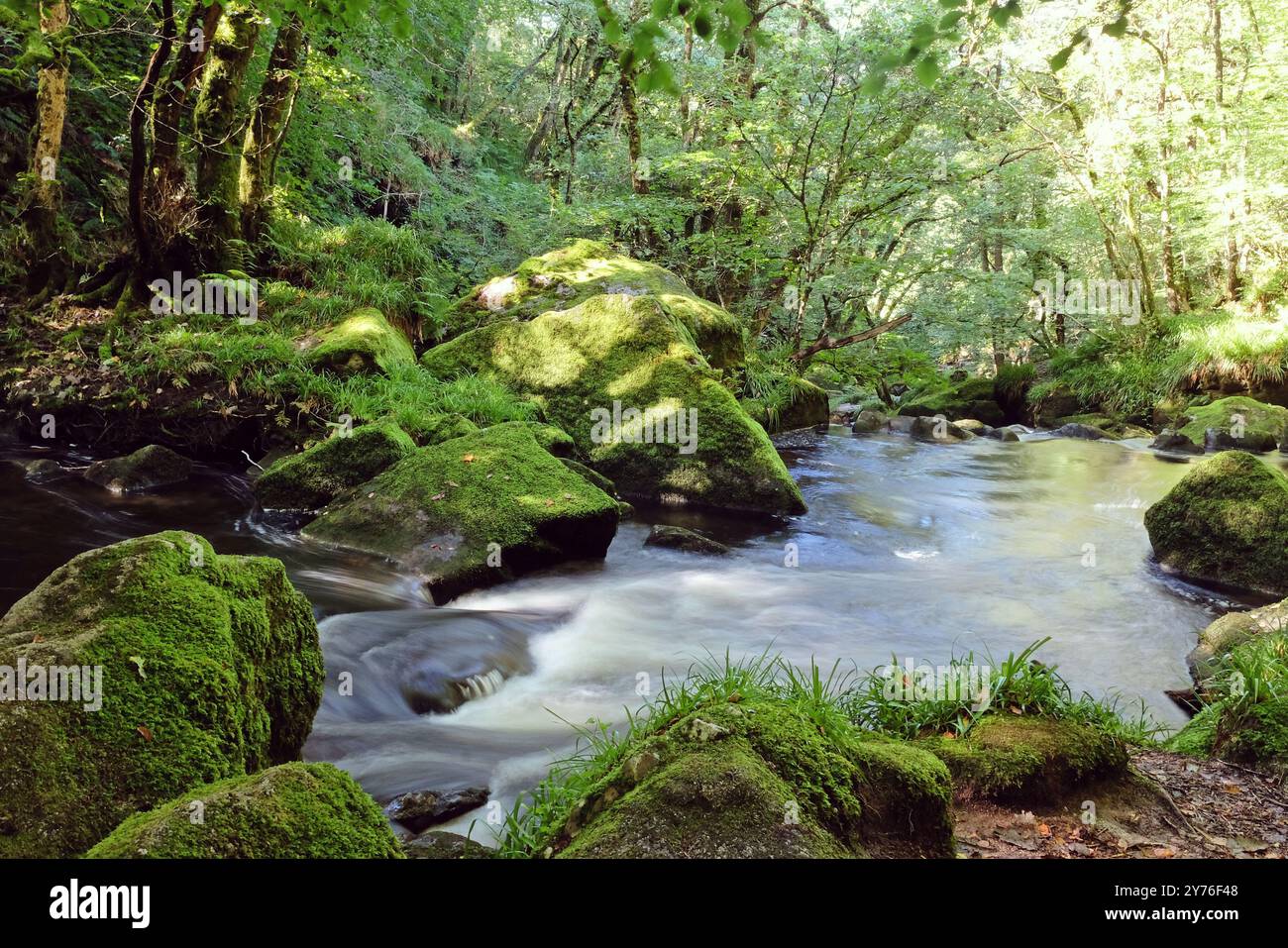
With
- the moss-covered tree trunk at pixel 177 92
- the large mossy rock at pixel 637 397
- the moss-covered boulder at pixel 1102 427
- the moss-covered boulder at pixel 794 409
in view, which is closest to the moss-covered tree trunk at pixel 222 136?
the moss-covered tree trunk at pixel 177 92

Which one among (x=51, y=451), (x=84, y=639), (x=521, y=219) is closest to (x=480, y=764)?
(x=84, y=639)

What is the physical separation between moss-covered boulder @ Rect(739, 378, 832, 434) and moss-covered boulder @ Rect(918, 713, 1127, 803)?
10.6 meters

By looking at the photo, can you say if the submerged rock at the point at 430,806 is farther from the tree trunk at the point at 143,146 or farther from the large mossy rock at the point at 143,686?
the tree trunk at the point at 143,146

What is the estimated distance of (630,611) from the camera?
659 cm

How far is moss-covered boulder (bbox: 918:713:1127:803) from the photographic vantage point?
126 inches

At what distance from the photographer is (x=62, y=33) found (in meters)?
8.69

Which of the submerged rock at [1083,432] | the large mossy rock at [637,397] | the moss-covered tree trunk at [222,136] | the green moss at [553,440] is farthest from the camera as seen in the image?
the submerged rock at [1083,432]

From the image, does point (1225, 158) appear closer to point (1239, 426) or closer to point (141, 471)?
point (1239, 426)

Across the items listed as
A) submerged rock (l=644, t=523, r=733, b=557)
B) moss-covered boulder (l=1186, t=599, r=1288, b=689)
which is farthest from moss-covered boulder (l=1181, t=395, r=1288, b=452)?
submerged rock (l=644, t=523, r=733, b=557)

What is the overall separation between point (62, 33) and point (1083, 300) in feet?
77.4

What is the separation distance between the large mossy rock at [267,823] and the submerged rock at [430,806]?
108 centimetres

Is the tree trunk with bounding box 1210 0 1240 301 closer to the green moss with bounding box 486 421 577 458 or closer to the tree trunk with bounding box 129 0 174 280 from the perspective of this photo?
the green moss with bounding box 486 421 577 458

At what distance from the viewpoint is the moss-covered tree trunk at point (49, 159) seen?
29.7 feet
